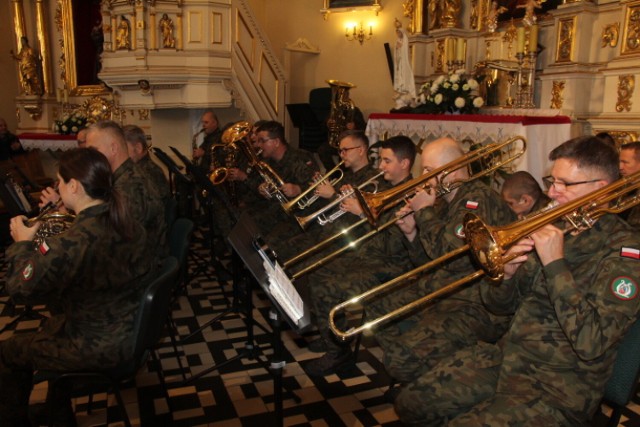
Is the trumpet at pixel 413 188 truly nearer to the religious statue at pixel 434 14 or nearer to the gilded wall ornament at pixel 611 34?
the gilded wall ornament at pixel 611 34

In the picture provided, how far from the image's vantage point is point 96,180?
253 cm

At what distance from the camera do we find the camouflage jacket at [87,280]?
2309 millimetres

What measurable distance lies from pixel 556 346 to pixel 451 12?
6998 mm

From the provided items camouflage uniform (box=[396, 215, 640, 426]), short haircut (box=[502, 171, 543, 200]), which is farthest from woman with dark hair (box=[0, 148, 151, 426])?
short haircut (box=[502, 171, 543, 200])

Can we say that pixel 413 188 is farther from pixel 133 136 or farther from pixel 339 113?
pixel 339 113

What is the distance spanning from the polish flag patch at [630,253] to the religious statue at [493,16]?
236 inches

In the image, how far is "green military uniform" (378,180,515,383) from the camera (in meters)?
2.66

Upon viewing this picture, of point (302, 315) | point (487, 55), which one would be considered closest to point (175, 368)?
point (302, 315)

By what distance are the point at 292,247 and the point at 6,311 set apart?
265 cm

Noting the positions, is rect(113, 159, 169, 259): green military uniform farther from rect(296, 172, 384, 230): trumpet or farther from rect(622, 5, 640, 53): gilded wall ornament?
rect(622, 5, 640, 53): gilded wall ornament

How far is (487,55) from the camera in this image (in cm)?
779

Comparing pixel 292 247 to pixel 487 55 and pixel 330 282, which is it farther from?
pixel 487 55

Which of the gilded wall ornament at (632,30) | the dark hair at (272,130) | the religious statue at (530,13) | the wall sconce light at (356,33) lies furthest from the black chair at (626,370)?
the wall sconce light at (356,33)

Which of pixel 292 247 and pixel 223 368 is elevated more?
pixel 292 247
